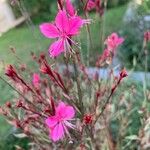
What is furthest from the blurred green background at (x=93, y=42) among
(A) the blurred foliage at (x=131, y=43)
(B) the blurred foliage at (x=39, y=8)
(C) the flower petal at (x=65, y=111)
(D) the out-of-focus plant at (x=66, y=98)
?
(B) the blurred foliage at (x=39, y=8)

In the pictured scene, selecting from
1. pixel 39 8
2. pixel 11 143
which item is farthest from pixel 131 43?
pixel 39 8

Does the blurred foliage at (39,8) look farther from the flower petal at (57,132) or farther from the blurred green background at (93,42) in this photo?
the flower petal at (57,132)

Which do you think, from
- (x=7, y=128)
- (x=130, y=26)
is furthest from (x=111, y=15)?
(x=7, y=128)

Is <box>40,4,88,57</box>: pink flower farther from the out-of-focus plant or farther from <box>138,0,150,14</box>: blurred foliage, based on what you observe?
<box>138,0,150,14</box>: blurred foliage

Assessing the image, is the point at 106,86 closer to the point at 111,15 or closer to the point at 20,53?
the point at 20,53

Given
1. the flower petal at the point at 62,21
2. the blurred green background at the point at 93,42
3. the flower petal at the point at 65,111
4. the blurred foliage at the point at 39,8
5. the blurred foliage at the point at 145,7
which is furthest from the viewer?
the blurred foliage at the point at 39,8

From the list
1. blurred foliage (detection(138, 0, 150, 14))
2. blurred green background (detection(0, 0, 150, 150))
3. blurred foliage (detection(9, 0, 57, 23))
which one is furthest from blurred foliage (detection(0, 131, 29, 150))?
blurred foliage (detection(9, 0, 57, 23))
